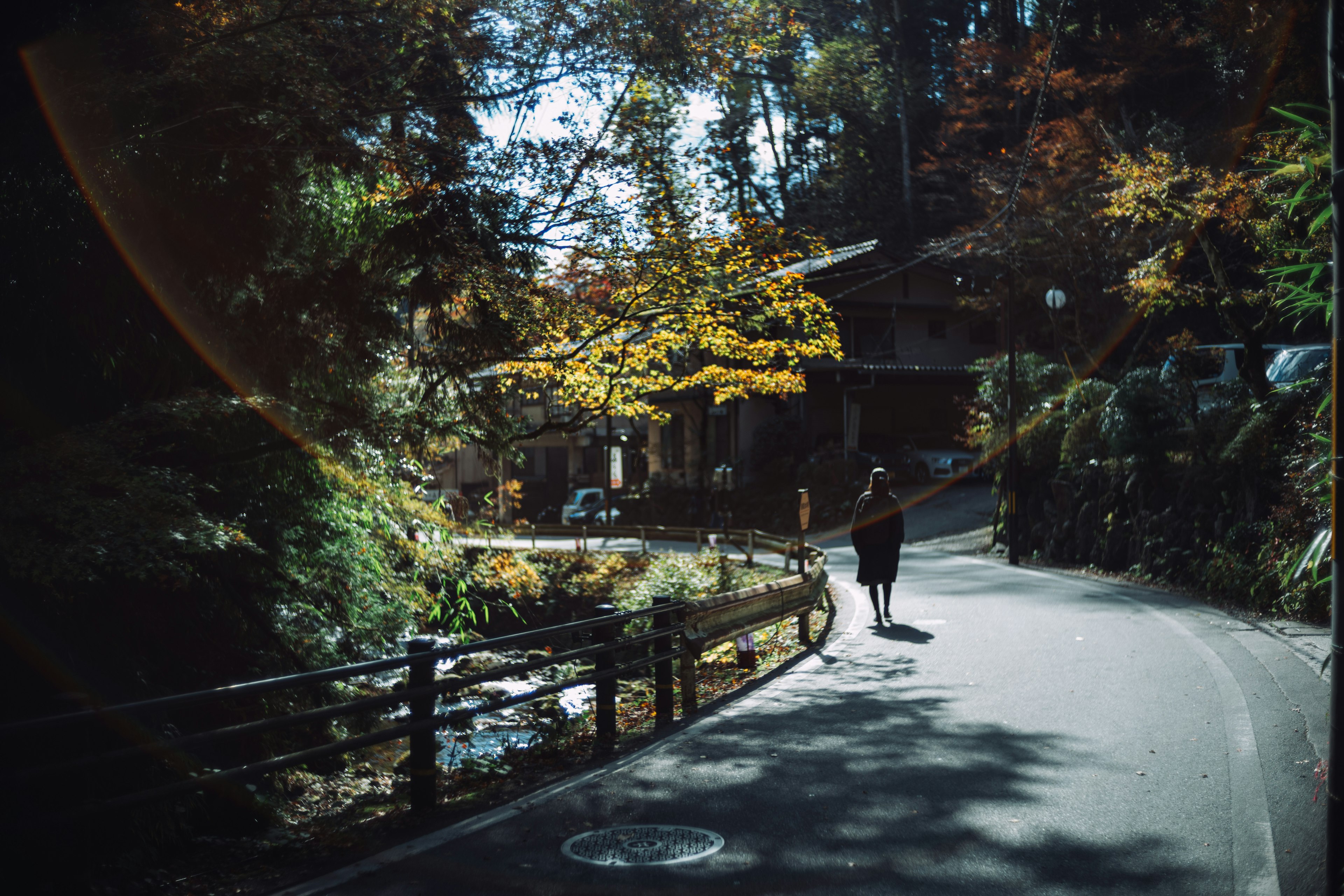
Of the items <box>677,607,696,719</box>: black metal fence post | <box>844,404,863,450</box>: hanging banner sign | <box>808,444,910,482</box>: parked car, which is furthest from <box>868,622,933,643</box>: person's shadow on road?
<box>808,444,910,482</box>: parked car

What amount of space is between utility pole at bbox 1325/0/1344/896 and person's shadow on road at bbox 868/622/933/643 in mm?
7026

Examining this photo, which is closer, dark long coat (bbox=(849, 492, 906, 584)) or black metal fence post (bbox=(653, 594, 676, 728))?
black metal fence post (bbox=(653, 594, 676, 728))

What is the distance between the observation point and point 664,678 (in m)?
7.61

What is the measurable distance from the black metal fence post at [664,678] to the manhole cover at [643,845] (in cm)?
240

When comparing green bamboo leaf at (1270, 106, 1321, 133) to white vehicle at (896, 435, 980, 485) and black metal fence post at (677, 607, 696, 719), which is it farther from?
white vehicle at (896, 435, 980, 485)

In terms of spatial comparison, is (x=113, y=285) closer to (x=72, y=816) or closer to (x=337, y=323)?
(x=337, y=323)

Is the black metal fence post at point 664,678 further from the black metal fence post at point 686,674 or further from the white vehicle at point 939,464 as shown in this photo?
the white vehicle at point 939,464

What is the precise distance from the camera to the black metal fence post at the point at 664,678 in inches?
299

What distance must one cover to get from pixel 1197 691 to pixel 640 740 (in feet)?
14.4

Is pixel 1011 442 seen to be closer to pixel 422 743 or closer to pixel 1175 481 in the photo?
pixel 1175 481

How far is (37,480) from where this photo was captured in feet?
21.4

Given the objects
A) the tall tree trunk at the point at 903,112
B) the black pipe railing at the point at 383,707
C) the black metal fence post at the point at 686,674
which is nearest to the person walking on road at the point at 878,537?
the black metal fence post at the point at 686,674

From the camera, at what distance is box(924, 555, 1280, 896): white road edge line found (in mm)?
4340

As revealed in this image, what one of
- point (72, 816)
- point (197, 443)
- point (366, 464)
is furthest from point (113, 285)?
point (72, 816)
